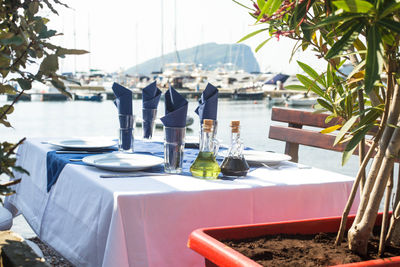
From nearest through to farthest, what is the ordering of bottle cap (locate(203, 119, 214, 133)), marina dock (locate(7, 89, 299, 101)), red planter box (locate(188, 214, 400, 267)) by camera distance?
red planter box (locate(188, 214, 400, 267))
bottle cap (locate(203, 119, 214, 133))
marina dock (locate(7, 89, 299, 101))

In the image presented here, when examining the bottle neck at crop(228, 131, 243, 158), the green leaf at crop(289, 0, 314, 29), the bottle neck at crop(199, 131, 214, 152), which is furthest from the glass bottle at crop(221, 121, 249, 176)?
the green leaf at crop(289, 0, 314, 29)

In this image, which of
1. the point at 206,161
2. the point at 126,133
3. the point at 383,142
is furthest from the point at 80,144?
the point at 383,142

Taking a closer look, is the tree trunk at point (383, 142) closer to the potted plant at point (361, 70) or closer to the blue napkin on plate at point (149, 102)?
the potted plant at point (361, 70)

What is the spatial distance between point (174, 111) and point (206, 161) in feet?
0.62

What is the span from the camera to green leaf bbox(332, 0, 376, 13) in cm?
80

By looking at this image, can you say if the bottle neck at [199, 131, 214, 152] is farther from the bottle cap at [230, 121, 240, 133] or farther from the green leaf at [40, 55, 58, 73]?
the green leaf at [40, 55, 58, 73]

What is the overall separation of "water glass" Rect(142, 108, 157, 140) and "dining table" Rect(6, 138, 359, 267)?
0.49m

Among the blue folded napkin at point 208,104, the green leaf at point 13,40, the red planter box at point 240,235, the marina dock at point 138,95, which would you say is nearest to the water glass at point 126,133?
the blue folded napkin at point 208,104

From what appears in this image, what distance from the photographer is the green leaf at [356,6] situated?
80 centimetres

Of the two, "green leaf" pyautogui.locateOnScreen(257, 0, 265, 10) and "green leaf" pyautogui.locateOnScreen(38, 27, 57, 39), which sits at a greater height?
"green leaf" pyautogui.locateOnScreen(257, 0, 265, 10)

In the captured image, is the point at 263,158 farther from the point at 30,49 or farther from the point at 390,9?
the point at 30,49

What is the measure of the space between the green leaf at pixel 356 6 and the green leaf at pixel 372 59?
0.12 ft

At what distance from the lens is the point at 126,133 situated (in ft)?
6.44

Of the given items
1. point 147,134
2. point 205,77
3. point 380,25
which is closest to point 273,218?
point 380,25
